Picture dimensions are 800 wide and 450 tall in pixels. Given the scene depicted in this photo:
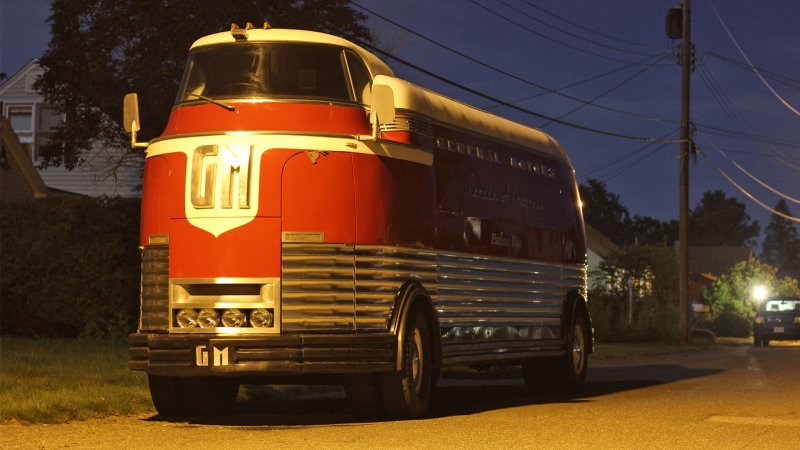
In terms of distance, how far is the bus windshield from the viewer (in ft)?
47.2

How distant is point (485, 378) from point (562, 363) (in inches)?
144

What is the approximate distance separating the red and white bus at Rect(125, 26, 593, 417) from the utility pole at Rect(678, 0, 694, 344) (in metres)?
30.0

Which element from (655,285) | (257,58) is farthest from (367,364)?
(655,285)

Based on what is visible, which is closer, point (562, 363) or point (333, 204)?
point (333, 204)

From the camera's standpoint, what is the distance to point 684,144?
4625cm

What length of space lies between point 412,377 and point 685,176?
33.0 m

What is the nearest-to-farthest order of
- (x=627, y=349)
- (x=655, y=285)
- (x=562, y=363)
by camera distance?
(x=562, y=363)
(x=627, y=349)
(x=655, y=285)

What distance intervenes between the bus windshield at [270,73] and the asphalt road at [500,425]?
3.37m

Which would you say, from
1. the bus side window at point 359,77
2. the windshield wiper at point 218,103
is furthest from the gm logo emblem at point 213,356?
the bus side window at point 359,77

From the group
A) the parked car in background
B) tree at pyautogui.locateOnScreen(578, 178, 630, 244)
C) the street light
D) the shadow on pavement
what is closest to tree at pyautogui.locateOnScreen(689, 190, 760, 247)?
tree at pyautogui.locateOnScreen(578, 178, 630, 244)

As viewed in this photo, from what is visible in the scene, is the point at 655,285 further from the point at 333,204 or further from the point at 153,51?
the point at 333,204

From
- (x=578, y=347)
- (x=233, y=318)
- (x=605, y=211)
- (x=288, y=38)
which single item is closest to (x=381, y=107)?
(x=288, y=38)

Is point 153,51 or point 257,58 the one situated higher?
point 153,51

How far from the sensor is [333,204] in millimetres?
13688
